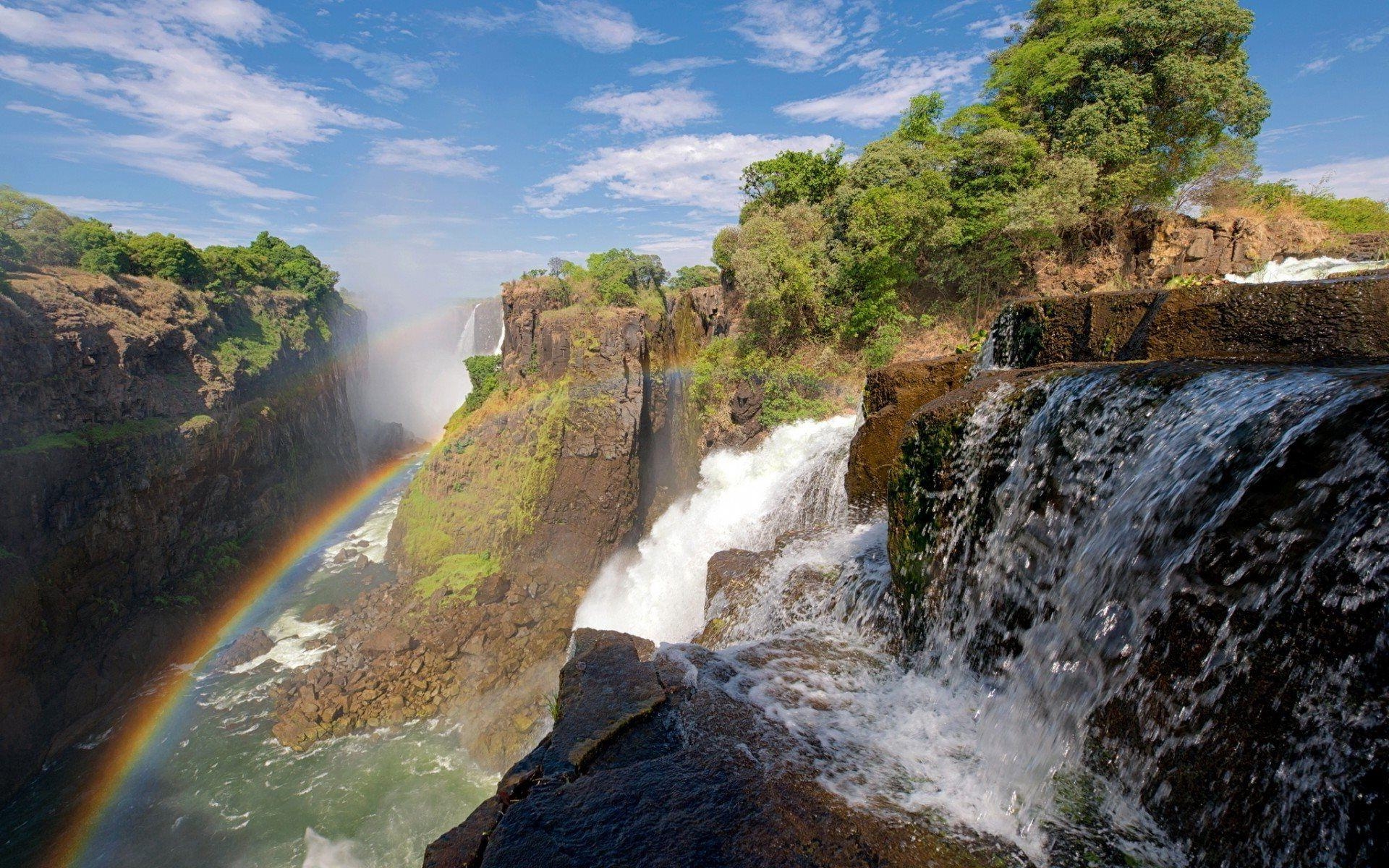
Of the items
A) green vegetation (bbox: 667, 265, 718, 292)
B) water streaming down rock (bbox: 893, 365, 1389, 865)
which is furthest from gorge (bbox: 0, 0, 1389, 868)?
green vegetation (bbox: 667, 265, 718, 292)

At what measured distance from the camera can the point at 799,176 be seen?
21.4 metres

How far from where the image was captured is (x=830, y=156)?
69.7 ft

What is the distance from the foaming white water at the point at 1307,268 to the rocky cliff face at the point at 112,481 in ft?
101

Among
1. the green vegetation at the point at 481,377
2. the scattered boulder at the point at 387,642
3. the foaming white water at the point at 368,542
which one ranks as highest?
the green vegetation at the point at 481,377

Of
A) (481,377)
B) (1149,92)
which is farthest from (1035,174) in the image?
(481,377)

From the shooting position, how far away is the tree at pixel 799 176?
21.2 m

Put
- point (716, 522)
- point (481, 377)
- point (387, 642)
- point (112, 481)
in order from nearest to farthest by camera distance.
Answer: point (716, 522), point (387, 642), point (112, 481), point (481, 377)

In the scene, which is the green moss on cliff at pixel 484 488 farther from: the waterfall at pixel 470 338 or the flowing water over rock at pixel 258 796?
the waterfall at pixel 470 338

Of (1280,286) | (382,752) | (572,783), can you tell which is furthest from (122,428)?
(1280,286)

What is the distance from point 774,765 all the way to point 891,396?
6.18 m

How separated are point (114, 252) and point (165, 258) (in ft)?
6.73

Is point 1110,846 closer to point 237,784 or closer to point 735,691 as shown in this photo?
point 735,691

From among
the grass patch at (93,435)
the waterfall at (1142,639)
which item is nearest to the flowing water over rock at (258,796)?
the grass patch at (93,435)

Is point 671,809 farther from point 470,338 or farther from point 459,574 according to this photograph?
point 470,338
